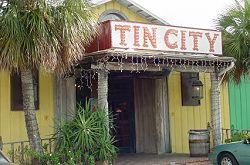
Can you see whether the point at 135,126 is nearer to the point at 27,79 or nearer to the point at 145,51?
the point at 145,51

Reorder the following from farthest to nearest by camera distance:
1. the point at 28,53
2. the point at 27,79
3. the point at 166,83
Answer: the point at 166,83 → the point at 27,79 → the point at 28,53

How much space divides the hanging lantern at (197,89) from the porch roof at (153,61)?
4.87ft

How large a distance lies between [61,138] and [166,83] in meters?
6.01

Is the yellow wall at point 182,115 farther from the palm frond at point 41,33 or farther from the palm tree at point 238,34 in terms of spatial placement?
the palm frond at point 41,33

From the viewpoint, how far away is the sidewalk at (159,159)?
13766mm

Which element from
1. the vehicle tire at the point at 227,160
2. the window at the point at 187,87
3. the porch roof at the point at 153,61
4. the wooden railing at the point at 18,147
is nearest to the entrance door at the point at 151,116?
the window at the point at 187,87

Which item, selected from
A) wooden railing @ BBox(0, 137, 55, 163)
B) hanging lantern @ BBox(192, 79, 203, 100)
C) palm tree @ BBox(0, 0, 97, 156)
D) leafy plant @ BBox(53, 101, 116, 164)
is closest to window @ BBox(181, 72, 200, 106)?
hanging lantern @ BBox(192, 79, 203, 100)

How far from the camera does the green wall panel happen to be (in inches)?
721

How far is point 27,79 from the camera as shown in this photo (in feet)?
36.9

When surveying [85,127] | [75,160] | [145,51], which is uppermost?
[145,51]

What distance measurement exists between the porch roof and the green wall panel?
167 inches

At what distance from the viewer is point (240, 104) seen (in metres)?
18.6

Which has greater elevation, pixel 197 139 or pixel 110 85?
pixel 110 85

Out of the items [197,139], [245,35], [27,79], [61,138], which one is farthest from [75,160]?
[245,35]
